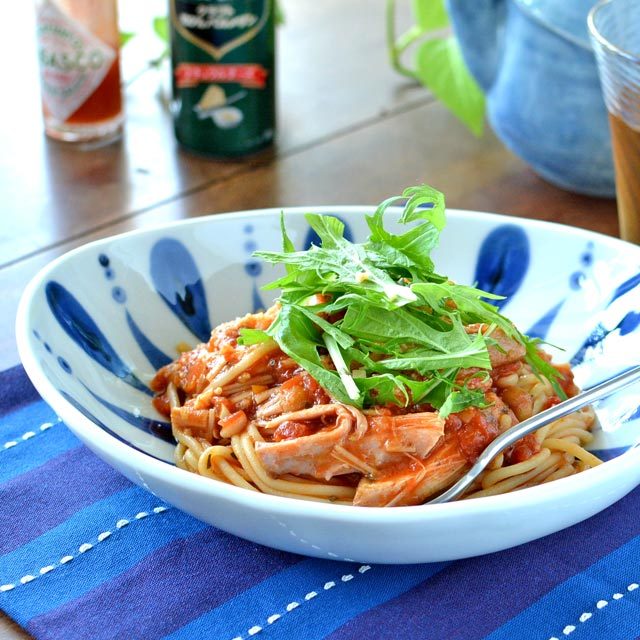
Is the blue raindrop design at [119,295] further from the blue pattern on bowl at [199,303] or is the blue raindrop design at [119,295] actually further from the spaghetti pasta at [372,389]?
the spaghetti pasta at [372,389]

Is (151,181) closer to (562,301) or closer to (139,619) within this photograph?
(562,301)

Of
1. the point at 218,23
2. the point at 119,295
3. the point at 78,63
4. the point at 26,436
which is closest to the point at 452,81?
the point at 218,23

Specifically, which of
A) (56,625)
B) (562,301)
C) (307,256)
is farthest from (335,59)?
(56,625)

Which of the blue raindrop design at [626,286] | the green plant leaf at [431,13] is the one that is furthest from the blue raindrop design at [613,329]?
the green plant leaf at [431,13]

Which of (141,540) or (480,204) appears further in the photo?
(480,204)

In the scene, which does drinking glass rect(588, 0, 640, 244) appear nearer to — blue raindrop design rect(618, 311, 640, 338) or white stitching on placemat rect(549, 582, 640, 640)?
blue raindrop design rect(618, 311, 640, 338)

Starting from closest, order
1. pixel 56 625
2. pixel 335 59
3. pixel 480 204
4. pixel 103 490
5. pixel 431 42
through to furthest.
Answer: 1. pixel 56 625
2. pixel 103 490
3. pixel 480 204
4. pixel 431 42
5. pixel 335 59
